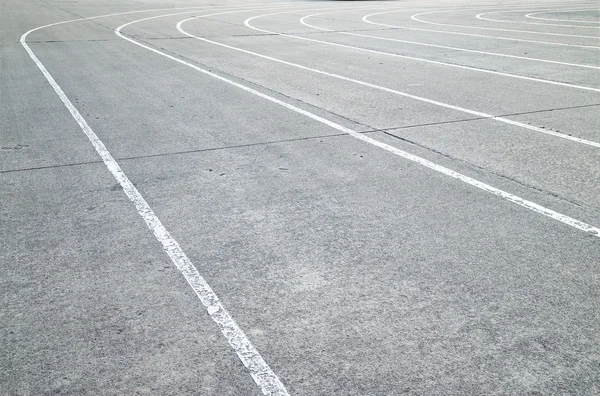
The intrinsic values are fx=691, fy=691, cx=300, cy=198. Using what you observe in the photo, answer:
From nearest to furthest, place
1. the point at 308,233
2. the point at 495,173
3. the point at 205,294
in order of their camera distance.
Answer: the point at 205,294 < the point at 308,233 < the point at 495,173

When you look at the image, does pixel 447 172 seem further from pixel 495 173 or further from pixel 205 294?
pixel 205 294

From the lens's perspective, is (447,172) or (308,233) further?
(447,172)

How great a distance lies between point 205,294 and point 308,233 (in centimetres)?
133

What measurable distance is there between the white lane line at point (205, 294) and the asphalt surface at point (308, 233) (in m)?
0.04

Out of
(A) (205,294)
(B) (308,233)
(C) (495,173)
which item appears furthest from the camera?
(C) (495,173)

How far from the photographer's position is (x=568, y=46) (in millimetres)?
17297

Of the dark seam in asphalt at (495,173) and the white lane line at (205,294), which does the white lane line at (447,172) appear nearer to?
the dark seam in asphalt at (495,173)

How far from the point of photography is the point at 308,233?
5.89 m

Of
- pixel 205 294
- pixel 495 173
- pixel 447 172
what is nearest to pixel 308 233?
pixel 205 294

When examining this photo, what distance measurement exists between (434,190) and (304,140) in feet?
7.88

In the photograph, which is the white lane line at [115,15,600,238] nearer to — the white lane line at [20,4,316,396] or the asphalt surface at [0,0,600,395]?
the asphalt surface at [0,0,600,395]

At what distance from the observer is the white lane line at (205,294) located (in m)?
3.91

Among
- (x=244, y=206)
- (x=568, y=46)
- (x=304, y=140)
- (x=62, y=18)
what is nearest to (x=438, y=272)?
(x=244, y=206)

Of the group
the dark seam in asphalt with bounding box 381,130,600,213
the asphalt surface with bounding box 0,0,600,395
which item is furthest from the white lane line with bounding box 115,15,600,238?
the dark seam in asphalt with bounding box 381,130,600,213
